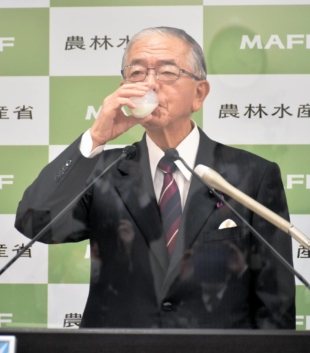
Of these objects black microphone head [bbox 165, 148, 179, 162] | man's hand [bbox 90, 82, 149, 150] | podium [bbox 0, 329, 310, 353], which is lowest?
podium [bbox 0, 329, 310, 353]

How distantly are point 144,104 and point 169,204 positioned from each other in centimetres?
37

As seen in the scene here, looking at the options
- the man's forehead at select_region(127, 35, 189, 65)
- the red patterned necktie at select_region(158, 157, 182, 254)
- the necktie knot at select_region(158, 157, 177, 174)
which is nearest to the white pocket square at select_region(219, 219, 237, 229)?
the red patterned necktie at select_region(158, 157, 182, 254)

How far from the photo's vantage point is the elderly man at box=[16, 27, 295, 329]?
1922mm

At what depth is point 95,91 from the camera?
201 cm

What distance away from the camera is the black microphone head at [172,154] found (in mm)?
1977

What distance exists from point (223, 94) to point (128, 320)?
2.94ft

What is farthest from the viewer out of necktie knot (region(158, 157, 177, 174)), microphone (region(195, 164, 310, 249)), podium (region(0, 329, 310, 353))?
necktie knot (region(158, 157, 177, 174))

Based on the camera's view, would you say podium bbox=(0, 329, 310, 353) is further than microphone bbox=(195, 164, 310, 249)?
No

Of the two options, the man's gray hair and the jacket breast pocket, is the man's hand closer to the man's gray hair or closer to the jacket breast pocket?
the man's gray hair

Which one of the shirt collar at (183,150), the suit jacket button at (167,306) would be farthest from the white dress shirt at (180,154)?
the suit jacket button at (167,306)

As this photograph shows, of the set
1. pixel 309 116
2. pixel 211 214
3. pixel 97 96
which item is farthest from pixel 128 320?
pixel 309 116

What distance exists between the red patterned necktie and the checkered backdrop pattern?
0.18 metres

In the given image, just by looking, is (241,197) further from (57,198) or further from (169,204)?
(57,198)

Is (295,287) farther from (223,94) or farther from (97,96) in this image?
(97,96)
